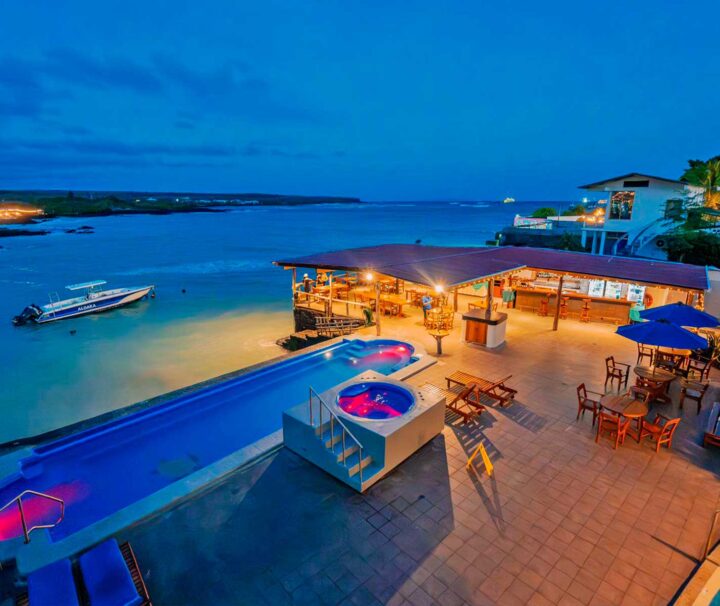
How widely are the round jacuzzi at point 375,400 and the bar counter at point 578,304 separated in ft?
30.2

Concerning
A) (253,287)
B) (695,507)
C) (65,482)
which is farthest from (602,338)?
(253,287)

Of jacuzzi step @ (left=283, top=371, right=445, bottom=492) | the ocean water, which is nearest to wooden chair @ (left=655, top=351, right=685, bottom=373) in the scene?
jacuzzi step @ (left=283, top=371, right=445, bottom=492)

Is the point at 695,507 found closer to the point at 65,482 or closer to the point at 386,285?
the point at 65,482

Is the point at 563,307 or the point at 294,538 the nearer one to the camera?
the point at 294,538

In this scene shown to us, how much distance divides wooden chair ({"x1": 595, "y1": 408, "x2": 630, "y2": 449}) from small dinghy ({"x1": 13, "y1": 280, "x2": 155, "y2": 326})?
25.1 m

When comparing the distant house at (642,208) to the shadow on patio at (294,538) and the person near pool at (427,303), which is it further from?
the shadow on patio at (294,538)

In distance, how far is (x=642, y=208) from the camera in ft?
77.6

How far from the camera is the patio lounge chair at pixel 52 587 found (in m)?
3.54

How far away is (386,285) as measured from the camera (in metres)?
17.4

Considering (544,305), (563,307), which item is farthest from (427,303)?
(563,307)

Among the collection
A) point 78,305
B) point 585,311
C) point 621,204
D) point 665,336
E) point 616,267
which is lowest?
point 78,305

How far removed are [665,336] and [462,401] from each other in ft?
12.0

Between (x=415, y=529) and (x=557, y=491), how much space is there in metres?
2.08

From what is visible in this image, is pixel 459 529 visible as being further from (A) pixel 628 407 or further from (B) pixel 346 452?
(A) pixel 628 407
